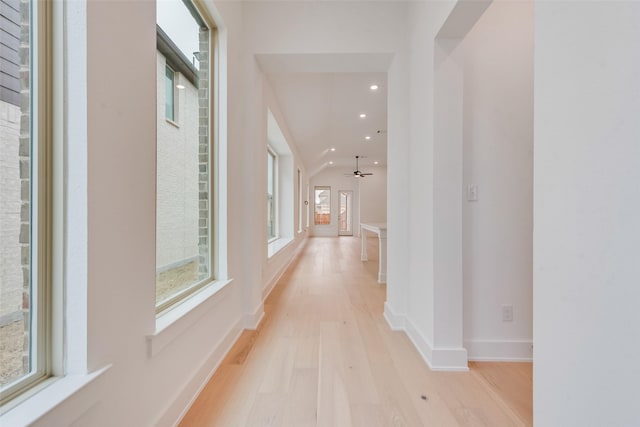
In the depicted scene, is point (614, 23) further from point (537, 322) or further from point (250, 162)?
point (250, 162)

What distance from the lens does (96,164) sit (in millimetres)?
853

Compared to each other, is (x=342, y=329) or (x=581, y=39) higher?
(x=581, y=39)

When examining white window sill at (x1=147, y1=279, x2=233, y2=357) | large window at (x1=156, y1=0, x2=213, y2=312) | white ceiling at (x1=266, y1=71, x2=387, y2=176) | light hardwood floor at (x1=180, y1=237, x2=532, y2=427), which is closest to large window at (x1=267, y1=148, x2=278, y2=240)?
white ceiling at (x1=266, y1=71, x2=387, y2=176)

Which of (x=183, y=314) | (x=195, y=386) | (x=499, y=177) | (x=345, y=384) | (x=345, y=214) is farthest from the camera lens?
(x=345, y=214)

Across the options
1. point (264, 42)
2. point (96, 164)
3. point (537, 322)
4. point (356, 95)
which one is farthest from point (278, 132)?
point (537, 322)

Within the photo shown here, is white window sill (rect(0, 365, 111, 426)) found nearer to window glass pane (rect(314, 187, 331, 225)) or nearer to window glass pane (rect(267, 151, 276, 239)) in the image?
window glass pane (rect(267, 151, 276, 239))

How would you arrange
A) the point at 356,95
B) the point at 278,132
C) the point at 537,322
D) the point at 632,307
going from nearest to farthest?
the point at 632,307 → the point at 537,322 → the point at 356,95 → the point at 278,132

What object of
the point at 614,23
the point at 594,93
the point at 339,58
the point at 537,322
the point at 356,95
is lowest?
the point at 537,322

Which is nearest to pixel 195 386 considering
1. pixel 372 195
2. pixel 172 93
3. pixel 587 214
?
pixel 172 93

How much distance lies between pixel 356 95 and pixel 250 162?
2768 millimetres

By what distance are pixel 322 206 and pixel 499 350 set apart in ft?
35.6

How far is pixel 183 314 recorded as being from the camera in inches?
54.1

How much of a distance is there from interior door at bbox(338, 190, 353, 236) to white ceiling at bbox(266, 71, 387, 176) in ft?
14.0

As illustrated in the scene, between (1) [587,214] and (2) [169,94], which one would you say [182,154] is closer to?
(2) [169,94]
